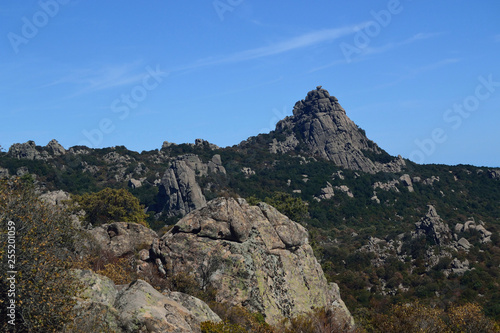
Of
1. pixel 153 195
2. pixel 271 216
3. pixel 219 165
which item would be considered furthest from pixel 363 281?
pixel 219 165

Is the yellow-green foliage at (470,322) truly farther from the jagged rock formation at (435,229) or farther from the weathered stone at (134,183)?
the weathered stone at (134,183)

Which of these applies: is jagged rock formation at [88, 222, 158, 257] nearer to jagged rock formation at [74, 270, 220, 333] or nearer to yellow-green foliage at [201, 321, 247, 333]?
jagged rock formation at [74, 270, 220, 333]

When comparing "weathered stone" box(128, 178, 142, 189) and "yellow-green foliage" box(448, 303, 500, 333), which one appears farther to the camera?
"weathered stone" box(128, 178, 142, 189)

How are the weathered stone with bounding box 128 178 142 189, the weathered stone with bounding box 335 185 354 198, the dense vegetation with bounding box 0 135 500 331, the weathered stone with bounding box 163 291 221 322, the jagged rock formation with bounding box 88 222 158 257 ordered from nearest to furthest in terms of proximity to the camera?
the weathered stone with bounding box 163 291 221 322, the jagged rock formation with bounding box 88 222 158 257, the dense vegetation with bounding box 0 135 500 331, the weathered stone with bounding box 128 178 142 189, the weathered stone with bounding box 335 185 354 198

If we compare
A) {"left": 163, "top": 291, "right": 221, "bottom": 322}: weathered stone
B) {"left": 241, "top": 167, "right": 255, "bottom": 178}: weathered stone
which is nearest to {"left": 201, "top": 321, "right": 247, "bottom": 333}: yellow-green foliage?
{"left": 163, "top": 291, "right": 221, "bottom": 322}: weathered stone

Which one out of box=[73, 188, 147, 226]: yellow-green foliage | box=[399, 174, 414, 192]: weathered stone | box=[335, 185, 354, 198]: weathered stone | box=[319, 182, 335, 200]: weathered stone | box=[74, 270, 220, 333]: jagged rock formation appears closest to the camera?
box=[74, 270, 220, 333]: jagged rock formation

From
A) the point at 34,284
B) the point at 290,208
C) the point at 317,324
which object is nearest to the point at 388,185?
the point at 290,208

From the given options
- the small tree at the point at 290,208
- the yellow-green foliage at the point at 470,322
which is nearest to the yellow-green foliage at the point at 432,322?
the yellow-green foliage at the point at 470,322

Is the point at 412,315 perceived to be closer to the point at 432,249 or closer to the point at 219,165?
the point at 432,249

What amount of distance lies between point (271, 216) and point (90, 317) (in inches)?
857

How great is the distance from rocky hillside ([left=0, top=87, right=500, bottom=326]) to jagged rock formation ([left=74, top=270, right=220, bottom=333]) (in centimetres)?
942

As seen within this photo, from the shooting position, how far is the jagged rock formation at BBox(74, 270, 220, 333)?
18.5 meters

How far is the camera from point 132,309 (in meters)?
19.2

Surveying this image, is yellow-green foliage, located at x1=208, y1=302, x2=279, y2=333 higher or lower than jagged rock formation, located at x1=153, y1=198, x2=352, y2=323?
lower
